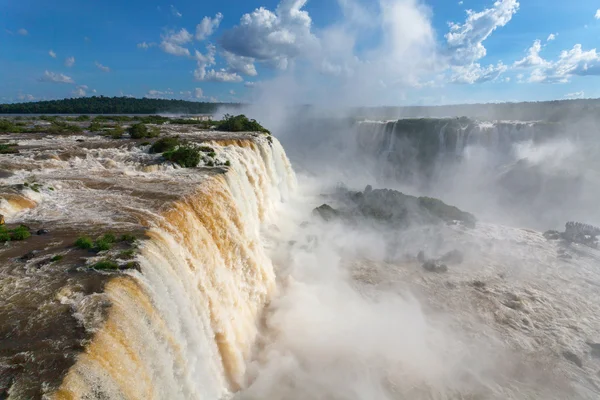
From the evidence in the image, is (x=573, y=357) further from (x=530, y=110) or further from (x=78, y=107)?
(x=78, y=107)

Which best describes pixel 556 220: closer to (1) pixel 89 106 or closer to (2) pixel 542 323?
(2) pixel 542 323

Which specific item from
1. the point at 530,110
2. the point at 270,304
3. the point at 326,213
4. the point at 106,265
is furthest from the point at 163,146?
the point at 530,110

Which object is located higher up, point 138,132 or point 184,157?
point 138,132

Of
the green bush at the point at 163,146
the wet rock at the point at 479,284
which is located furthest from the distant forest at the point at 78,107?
the wet rock at the point at 479,284

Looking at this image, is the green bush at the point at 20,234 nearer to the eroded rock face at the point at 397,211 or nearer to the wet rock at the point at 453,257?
the eroded rock face at the point at 397,211

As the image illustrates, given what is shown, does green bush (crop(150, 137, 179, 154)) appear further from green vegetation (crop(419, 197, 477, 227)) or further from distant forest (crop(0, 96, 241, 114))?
distant forest (crop(0, 96, 241, 114))

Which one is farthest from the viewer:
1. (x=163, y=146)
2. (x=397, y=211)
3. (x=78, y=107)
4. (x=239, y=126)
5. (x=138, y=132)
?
(x=78, y=107)

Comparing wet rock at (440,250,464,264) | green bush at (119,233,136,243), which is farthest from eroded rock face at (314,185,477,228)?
green bush at (119,233,136,243)
